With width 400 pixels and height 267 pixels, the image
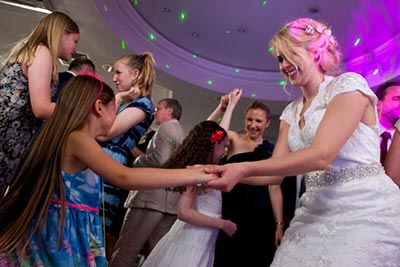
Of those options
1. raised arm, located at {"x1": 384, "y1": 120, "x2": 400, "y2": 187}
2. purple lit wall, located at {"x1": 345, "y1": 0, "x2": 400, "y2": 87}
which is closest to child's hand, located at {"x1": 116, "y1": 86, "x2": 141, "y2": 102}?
raised arm, located at {"x1": 384, "y1": 120, "x2": 400, "y2": 187}

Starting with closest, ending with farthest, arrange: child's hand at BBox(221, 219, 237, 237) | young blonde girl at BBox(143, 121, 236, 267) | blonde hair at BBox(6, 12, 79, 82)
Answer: blonde hair at BBox(6, 12, 79, 82)
young blonde girl at BBox(143, 121, 236, 267)
child's hand at BBox(221, 219, 237, 237)

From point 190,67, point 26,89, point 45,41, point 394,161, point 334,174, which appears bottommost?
point 334,174

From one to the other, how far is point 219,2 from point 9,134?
13.5 feet

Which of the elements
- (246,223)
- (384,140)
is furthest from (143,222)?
(384,140)

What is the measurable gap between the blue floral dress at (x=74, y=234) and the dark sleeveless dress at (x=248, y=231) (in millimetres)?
1350

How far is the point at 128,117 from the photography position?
185cm

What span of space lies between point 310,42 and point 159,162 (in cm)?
169

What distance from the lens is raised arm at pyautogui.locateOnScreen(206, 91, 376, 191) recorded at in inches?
46.8

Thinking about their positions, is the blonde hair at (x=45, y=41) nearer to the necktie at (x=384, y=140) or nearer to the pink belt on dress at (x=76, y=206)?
the pink belt on dress at (x=76, y=206)

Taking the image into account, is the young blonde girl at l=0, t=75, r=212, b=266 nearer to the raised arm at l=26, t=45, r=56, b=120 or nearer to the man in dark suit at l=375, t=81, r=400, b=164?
the raised arm at l=26, t=45, r=56, b=120

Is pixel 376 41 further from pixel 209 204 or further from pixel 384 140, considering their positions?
pixel 209 204

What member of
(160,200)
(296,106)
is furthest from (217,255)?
(296,106)

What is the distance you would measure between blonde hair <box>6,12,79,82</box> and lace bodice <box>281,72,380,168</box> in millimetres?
1118

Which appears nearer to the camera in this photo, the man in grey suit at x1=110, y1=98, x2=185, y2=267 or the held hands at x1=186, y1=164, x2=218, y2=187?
the held hands at x1=186, y1=164, x2=218, y2=187
